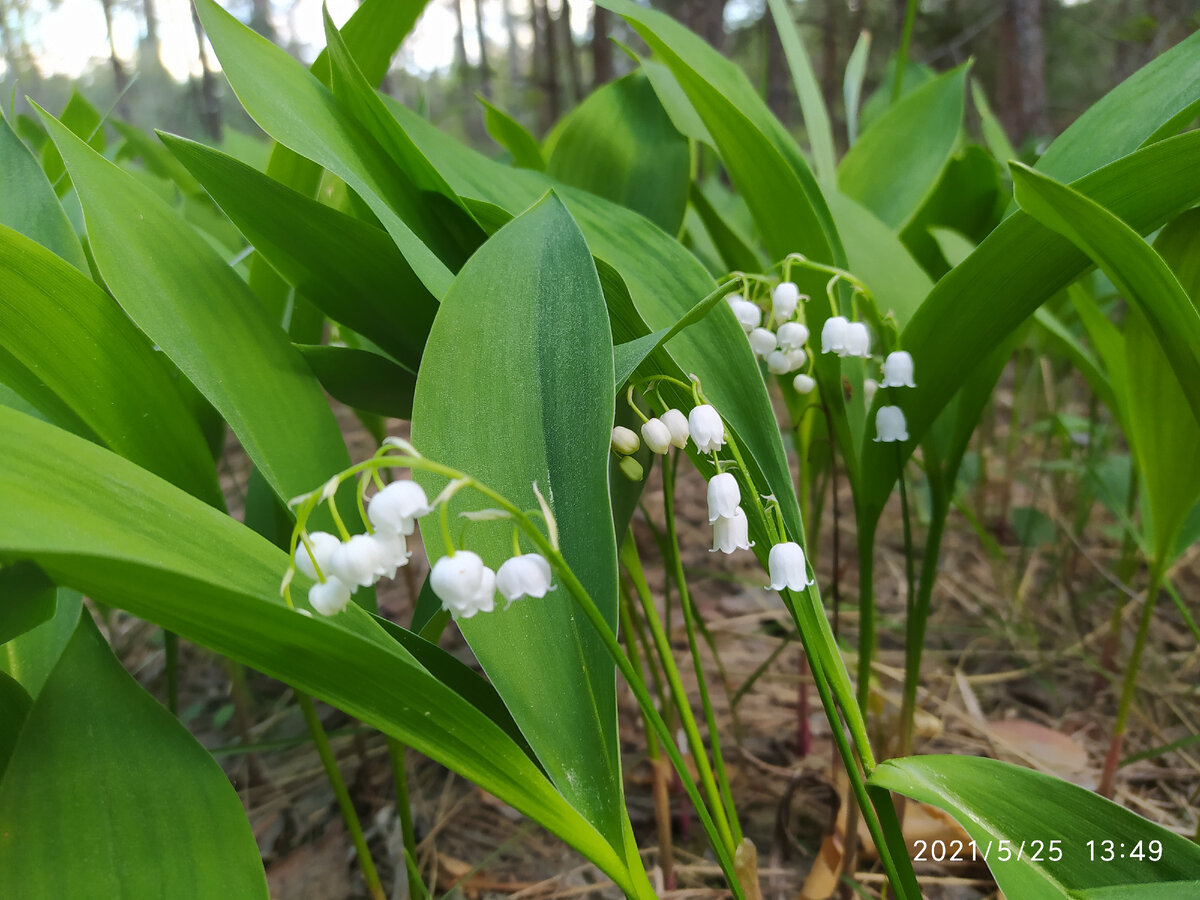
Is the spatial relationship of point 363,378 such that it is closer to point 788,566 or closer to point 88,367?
point 88,367

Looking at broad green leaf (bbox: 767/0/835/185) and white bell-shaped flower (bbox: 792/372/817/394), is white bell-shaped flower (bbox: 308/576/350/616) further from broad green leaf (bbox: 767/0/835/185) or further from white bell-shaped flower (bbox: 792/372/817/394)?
broad green leaf (bbox: 767/0/835/185)

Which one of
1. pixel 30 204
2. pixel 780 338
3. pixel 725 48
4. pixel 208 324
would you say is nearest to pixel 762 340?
pixel 780 338

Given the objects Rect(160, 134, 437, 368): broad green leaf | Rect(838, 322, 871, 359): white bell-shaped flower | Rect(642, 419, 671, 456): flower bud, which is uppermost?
Rect(160, 134, 437, 368): broad green leaf

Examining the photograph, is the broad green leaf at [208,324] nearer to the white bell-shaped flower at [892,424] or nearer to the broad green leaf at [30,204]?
the broad green leaf at [30,204]

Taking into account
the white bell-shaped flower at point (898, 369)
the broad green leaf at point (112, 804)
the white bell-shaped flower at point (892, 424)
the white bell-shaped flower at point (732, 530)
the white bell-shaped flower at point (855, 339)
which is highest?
the white bell-shaped flower at point (855, 339)

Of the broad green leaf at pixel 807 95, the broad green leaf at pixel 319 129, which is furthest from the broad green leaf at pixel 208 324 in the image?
the broad green leaf at pixel 807 95

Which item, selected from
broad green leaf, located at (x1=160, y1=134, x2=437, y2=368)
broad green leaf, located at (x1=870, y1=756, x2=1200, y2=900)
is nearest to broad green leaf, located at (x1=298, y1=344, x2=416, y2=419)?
broad green leaf, located at (x1=160, y1=134, x2=437, y2=368)
